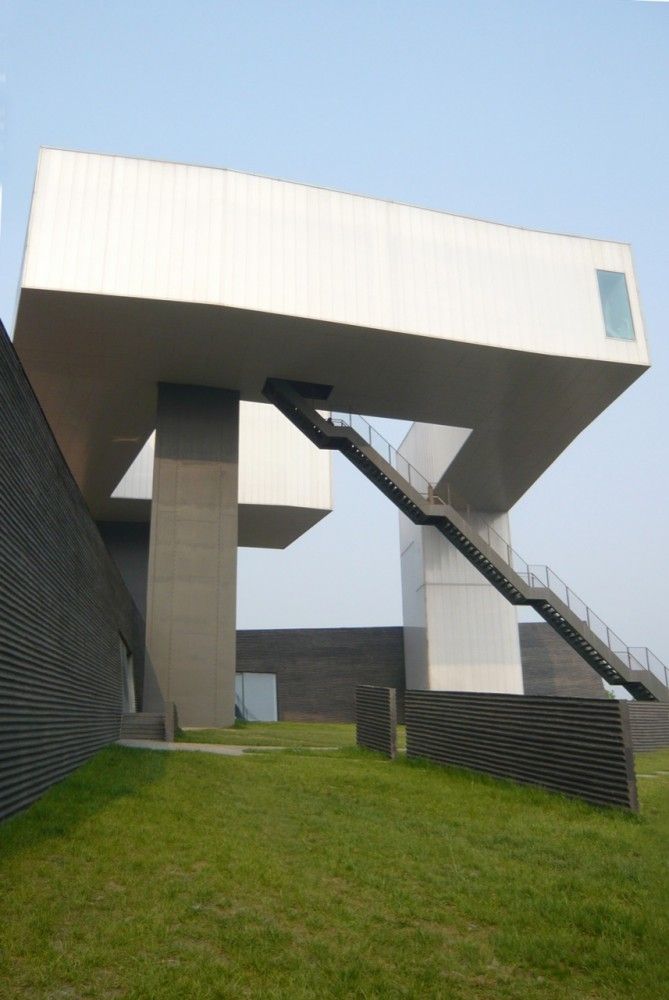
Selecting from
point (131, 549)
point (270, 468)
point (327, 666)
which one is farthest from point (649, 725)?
point (131, 549)

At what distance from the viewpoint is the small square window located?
21.1 metres

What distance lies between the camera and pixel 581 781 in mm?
8516

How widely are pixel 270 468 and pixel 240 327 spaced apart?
1250 cm

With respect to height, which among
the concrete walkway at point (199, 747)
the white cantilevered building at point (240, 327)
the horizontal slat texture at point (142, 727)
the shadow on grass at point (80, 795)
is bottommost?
the shadow on grass at point (80, 795)

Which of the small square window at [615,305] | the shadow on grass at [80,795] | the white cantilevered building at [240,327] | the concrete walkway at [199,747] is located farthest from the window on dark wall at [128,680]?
the small square window at [615,305]

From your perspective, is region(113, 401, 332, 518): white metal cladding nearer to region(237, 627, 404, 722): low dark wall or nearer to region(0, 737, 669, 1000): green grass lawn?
region(237, 627, 404, 722): low dark wall

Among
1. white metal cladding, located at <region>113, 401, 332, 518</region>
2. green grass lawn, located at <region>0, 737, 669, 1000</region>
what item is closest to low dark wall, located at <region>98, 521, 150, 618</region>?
white metal cladding, located at <region>113, 401, 332, 518</region>

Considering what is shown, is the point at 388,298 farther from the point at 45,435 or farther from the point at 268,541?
the point at 268,541

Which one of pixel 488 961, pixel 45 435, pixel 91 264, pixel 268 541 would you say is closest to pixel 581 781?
pixel 488 961

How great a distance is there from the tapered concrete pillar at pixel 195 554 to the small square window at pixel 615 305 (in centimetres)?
1065

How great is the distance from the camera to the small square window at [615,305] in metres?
21.1

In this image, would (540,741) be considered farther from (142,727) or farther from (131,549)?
(131,549)

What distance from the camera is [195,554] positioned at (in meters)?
20.6

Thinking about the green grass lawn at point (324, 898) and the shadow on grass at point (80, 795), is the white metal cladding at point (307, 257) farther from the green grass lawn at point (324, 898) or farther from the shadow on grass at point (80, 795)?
the green grass lawn at point (324, 898)
